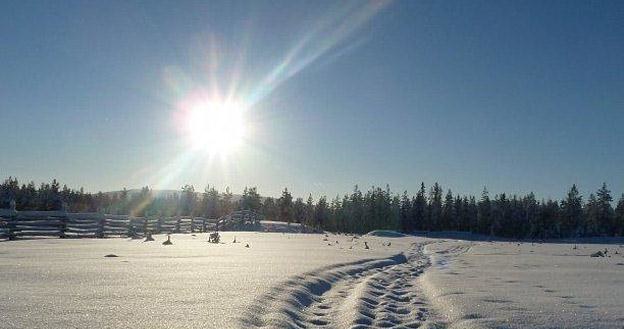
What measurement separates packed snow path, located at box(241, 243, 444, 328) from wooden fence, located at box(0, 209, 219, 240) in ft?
54.3

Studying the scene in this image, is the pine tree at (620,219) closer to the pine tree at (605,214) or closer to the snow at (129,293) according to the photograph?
the pine tree at (605,214)

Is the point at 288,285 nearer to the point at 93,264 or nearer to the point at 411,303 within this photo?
the point at 411,303

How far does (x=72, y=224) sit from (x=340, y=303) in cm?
2058

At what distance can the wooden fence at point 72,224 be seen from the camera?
792 inches

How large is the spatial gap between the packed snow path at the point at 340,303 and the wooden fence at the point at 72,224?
16.6 m

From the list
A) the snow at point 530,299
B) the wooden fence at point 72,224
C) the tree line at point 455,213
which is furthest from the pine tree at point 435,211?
the snow at point 530,299

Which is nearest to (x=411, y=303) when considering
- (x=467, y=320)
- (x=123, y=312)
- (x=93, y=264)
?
(x=467, y=320)

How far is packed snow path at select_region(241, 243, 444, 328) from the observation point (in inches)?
197

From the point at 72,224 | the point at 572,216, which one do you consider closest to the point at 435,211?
the point at 572,216

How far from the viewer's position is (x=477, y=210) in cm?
11344

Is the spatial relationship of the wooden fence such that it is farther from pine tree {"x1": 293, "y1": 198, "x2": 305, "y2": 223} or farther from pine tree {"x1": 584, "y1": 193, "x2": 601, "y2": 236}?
pine tree {"x1": 584, "y1": 193, "x2": 601, "y2": 236}

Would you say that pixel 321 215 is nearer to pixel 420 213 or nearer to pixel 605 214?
pixel 420 213

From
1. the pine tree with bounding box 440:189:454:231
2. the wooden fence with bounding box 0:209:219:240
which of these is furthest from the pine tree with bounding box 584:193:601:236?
the wooden fence with bounding box 0:209:219:240

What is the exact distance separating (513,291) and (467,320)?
96.7 inches
